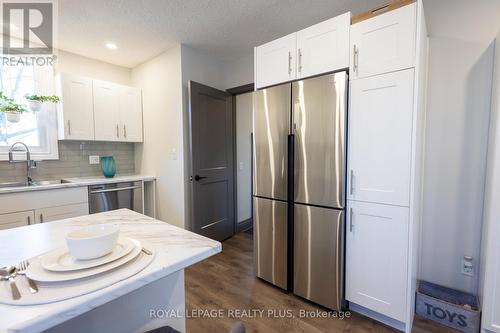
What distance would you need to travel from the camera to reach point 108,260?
71 centimetres

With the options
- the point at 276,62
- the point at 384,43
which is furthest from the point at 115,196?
the point at 384,43

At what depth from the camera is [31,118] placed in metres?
2.86

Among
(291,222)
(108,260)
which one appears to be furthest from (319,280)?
(108,260)

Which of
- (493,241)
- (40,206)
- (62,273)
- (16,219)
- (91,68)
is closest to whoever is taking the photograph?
(62,273)

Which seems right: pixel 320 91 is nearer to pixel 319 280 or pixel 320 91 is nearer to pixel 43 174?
pixel 319 280

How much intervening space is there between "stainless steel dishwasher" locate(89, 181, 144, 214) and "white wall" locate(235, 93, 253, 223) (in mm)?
1429

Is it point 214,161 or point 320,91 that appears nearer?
point 320,91

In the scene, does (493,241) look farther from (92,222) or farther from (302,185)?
(92,222)

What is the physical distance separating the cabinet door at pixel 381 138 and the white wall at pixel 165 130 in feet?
6.61

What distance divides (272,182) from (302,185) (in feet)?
0.97

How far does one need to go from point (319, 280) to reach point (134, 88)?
10.9 feet

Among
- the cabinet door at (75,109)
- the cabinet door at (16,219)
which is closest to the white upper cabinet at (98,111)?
the cabinet door at (75,109)

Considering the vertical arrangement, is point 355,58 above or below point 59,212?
above

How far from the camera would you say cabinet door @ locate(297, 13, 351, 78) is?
5.79 feet
